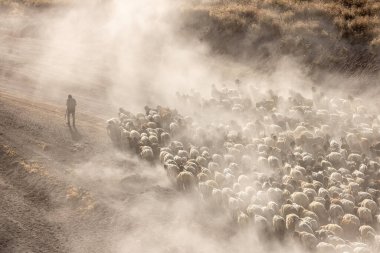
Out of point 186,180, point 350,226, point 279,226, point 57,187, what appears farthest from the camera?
point 57,187

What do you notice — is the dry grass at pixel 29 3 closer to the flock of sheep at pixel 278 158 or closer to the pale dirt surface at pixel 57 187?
the pale dirt surface at pixel 57 187

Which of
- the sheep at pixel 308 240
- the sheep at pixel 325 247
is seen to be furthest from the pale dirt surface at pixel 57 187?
the sheep at pixel 325 247

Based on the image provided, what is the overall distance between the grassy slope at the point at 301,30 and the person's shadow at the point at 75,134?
13116 mm

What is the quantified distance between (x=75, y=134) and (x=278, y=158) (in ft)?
33.5

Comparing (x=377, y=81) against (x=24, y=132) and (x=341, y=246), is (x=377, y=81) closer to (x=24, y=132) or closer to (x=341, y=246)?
(x=341, y=246)

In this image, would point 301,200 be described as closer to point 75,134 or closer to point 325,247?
point 325,247

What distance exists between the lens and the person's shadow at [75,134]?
2051 centimetres

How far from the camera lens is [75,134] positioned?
68.5ft

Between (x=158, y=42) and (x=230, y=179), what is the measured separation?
20.2 m

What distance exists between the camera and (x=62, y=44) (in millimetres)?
35844

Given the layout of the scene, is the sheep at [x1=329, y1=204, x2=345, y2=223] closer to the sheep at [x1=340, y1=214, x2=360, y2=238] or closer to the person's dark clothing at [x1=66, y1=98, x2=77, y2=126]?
the sheep at [x1=340, y1=214, x2=360, y2=238]

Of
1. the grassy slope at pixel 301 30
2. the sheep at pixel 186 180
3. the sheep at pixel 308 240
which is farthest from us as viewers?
the grassy slope at pixel 301 30

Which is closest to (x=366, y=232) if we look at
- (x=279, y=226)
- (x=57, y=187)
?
(x=279, y=226)

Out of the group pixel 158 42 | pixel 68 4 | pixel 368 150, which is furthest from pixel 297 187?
pixel 68 4
